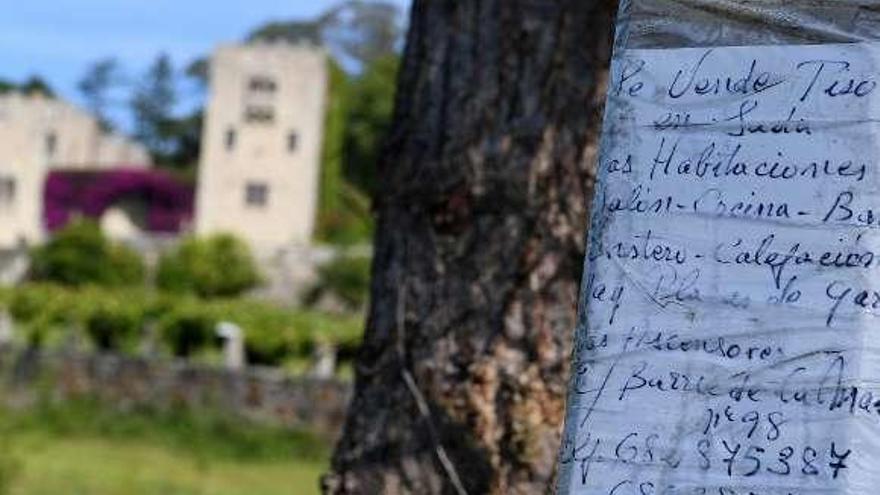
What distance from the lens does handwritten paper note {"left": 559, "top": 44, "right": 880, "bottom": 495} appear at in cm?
220

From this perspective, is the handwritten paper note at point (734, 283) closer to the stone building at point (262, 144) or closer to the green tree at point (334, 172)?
the stone building at point (262, 144)

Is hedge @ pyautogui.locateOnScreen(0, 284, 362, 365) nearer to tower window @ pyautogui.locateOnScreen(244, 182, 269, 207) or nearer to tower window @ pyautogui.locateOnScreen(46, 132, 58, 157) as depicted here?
tower window @ pyautogui.locateOnScreen(244, 182, 269, 207)

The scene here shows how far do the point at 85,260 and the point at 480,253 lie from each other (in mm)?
31425

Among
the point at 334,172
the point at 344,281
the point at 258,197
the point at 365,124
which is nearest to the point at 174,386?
the point at 344,281

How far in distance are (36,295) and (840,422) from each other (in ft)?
84.9

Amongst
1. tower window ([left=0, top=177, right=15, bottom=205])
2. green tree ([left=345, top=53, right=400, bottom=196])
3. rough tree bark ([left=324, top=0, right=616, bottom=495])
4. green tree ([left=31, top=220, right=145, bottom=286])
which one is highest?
rough tree bark ([left=324, top=0, right=616, bottom=495])

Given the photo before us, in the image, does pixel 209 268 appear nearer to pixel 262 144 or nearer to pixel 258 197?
pixel 258 197

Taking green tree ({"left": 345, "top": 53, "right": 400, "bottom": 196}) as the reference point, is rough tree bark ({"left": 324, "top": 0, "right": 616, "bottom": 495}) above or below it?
above

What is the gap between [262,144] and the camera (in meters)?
40.9

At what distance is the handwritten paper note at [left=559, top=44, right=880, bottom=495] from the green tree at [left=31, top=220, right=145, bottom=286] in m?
32.6

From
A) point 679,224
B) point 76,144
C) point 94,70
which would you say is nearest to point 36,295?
point 76,144

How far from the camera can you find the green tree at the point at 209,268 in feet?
115

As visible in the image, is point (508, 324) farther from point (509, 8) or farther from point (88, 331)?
point (88, 331)

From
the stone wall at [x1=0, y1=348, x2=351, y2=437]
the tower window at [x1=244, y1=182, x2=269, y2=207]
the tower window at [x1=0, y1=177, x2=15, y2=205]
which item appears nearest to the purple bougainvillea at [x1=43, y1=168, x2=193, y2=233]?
the tower window at [x1=0, y1=177, x2=15, y2=205]
